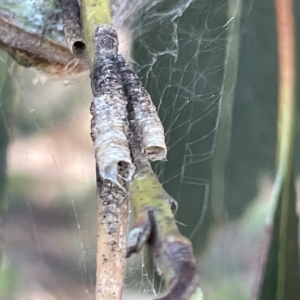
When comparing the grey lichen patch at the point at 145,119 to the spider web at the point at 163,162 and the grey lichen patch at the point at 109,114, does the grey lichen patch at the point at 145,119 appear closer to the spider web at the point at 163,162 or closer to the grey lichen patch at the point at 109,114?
the grey lichen patch at the point at 109,114

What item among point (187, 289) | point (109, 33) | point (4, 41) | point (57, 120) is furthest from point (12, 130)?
point (187, 289)

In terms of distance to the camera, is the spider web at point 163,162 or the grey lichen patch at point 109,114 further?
the spider web at point 163,162

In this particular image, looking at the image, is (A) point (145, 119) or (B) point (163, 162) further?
(B) point (163, 162)

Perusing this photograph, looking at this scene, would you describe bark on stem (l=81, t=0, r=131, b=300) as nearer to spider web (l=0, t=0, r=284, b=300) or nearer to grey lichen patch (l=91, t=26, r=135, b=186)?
grey lichen patch (l=91, t=26, r=135, b=186)

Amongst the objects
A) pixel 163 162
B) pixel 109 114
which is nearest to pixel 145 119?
pixel 109 114

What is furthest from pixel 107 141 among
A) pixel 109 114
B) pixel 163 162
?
pixel 163 162

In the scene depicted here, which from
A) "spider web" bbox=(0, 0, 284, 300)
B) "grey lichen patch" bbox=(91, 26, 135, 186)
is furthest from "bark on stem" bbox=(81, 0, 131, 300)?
"spider web" bbox=(0, 0, 284, 300)

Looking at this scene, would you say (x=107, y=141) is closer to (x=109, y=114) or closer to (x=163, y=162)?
(x=109, y=114)

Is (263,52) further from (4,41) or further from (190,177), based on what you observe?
(4,41)

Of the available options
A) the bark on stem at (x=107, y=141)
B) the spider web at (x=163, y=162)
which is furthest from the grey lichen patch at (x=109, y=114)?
the spider web at (x=163, y=162)
